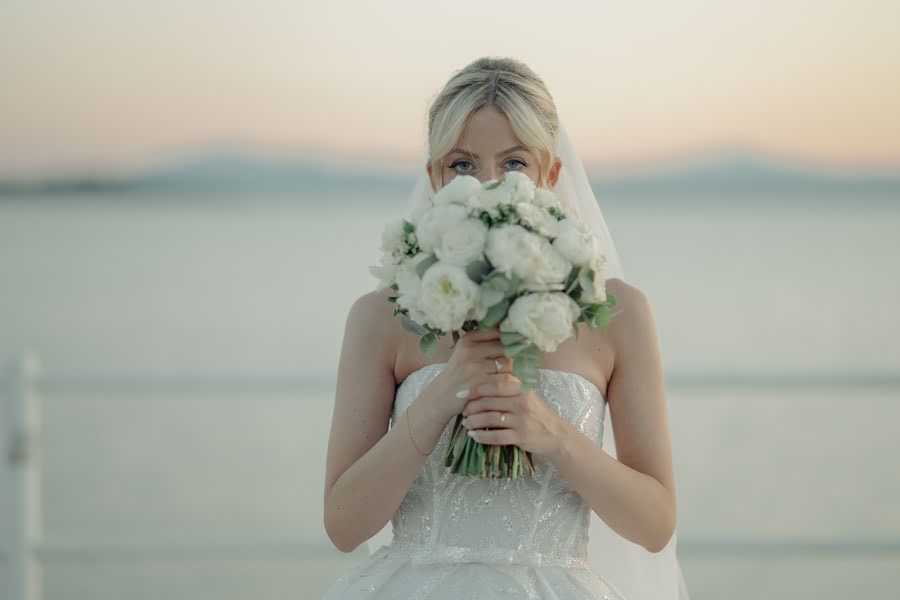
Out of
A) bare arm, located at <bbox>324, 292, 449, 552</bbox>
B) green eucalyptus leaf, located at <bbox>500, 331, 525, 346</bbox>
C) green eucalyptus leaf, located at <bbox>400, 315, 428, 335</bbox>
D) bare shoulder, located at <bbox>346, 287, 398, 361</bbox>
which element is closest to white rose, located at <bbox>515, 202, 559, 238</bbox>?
green eucalyptus leaf, located at <bbox>500, 331, 525, 346</bbox>

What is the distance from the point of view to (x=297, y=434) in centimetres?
1269

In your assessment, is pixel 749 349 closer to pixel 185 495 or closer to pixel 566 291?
pixel 185 495

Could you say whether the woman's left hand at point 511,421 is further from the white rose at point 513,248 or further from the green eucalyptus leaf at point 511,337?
the white rose at point 513,248

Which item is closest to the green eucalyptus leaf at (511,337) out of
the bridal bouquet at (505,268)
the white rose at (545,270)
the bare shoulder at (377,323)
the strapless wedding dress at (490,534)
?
the bridal bouquet at (505,268)

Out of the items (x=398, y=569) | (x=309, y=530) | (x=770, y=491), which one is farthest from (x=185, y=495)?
(x=398, y=569)

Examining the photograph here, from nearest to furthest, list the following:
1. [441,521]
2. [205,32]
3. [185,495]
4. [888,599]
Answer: [441,521], [888,599], [185,495], [205,32]

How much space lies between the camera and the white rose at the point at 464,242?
95.9 inches

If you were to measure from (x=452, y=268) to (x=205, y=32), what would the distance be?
63.8 feet

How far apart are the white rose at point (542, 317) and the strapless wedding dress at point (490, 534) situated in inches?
19.6

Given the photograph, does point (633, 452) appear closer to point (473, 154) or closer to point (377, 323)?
point (377, 323)

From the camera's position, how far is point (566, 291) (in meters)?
2.49

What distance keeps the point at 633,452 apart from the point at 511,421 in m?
0.46

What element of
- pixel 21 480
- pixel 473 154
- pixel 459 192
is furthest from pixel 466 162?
pixel 21 480

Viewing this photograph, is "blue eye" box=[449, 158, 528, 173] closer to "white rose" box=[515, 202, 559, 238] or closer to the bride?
the bride
